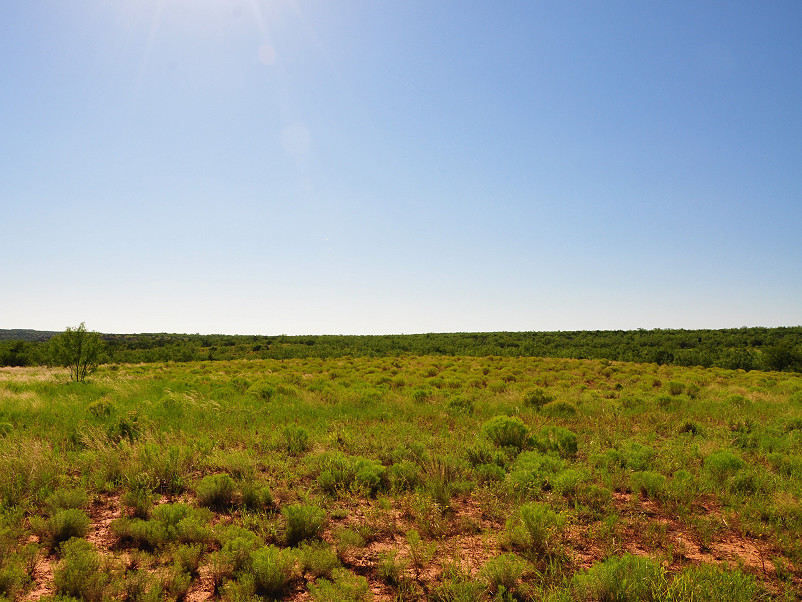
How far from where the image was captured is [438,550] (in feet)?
15.4

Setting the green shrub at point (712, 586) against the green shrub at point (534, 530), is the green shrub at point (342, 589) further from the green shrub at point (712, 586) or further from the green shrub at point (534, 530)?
the green shrub at point (712, 586)

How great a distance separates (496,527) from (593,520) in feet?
4.53

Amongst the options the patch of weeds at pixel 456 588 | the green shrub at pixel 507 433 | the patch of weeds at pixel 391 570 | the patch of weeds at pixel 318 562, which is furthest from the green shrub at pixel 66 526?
the green shrub at pixel 507 433

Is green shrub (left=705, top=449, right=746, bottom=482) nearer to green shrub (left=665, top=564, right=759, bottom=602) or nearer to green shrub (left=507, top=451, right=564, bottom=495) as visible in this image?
green shrub (left=507, top=451, right=564, bottom=495)

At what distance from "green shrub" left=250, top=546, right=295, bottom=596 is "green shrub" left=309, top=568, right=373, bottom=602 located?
305mm

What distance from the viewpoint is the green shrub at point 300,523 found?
4785mm

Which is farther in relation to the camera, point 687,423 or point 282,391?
point 282,391

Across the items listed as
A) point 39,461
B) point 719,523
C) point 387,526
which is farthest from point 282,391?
point 719,523

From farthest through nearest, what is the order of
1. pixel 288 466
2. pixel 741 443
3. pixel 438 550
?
1. pixel 741 443
2. pixel 288 466
3. pixel 438 550

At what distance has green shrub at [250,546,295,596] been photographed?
3.89 m

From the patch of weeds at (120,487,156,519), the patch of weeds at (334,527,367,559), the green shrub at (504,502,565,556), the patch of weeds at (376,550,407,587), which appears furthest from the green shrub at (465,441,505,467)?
the patch of weeds at (120,487,156,519)

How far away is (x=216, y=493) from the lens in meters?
5.65

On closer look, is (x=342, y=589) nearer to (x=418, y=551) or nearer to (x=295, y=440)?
(x=418, y=551)

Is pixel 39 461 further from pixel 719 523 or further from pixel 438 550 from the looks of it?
pixel 719 523
